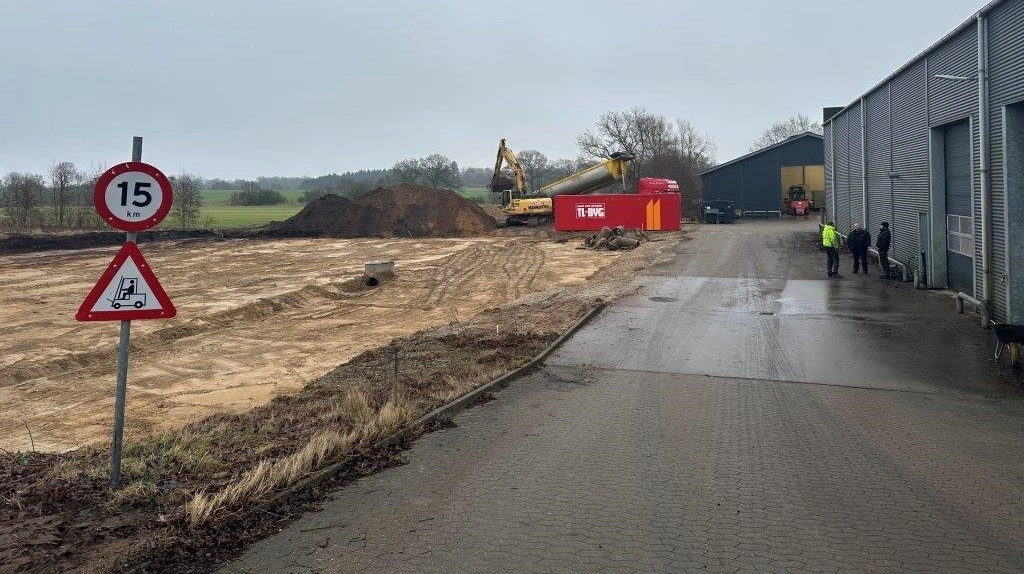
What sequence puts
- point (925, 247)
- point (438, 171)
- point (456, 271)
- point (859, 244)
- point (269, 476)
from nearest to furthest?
point (269, 476)
point (925, 247)
point (859, 244)
point (456, 271)
point (438, 171)

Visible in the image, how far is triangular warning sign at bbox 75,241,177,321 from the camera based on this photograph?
595cm

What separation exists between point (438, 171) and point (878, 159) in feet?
232

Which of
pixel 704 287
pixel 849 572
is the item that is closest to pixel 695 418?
pixel 849 572

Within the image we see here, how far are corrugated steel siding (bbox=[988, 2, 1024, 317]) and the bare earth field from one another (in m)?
8.75

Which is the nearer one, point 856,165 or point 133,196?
point 133,196

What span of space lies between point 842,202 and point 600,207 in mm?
12897

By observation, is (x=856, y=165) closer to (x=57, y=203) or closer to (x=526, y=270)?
(x=526, y=270)

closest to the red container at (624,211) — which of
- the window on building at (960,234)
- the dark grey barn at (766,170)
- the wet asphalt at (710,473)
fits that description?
the dark grey barn at (766,170)

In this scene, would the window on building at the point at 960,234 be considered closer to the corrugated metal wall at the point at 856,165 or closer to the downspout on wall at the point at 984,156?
the downspout on wall at the point at 984,156

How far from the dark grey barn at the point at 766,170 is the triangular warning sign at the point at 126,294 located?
53662mm

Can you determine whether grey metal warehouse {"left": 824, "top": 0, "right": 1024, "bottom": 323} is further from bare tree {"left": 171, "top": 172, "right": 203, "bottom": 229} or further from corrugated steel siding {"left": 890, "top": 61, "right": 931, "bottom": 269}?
bare tree {"left": 171, "top": 172, "right": 203, "bottom": 229}

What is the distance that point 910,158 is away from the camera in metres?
21.7

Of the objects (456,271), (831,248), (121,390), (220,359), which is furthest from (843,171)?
(121,390)

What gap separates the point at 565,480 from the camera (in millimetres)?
6555
